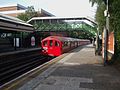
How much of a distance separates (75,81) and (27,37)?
1683 inches

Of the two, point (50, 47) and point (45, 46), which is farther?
point (45, 46)

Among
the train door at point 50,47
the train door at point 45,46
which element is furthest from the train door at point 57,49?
the train door at point 45,46

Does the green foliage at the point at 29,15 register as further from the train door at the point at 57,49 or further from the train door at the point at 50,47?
the train door at the point at 57,49

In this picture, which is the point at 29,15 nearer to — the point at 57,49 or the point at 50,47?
the point at 50,47

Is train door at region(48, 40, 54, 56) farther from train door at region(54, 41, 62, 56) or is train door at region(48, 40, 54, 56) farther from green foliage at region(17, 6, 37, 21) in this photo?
green foliage at region(17, 6, 37, 21)

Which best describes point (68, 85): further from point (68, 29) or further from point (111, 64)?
point (68, 29)

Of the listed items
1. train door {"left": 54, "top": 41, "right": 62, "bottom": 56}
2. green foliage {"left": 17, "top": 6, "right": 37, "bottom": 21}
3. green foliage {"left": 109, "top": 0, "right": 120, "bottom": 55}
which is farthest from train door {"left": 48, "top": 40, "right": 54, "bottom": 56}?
green foliage {"left": 17, "top": 6, "right": 37, "bottom": 21}

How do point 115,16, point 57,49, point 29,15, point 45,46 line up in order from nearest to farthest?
point 115,16 → point 57,49 → point 45,46 → point 29,15

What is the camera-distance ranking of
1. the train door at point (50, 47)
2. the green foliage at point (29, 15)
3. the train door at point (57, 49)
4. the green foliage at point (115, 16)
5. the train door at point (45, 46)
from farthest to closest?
the green foliage at point (29, 15) < the train door at point (45, 46) < the train door at point (50, 47) < the train door at point (57, 49) < the green foliage at point (115, 16)

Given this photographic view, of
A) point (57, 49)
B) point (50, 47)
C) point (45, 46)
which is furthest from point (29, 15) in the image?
point (57, 49)

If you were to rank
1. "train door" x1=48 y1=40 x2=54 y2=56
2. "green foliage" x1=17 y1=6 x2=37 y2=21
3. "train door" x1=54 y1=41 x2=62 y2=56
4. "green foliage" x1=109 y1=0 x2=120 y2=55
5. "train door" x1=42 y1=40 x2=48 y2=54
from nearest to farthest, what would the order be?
"green foliage" x1=109 y1=0 x2=120 y2=55, "train door" x1=54 y1=41 x2=62 y2=56, "train door" x1=48 y1=40 x2=54 y2=56, "train door" x1=42 y1=40 x2=48 y2=54, "green foliage" x1=17 y1=6 x2=37 y2=21

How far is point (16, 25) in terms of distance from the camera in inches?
1255

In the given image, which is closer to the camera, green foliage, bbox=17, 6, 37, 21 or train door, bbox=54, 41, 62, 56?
train door, bbox=54, 41, 62, 56

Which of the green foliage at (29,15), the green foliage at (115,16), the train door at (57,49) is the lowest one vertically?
the train door at (57,49)
